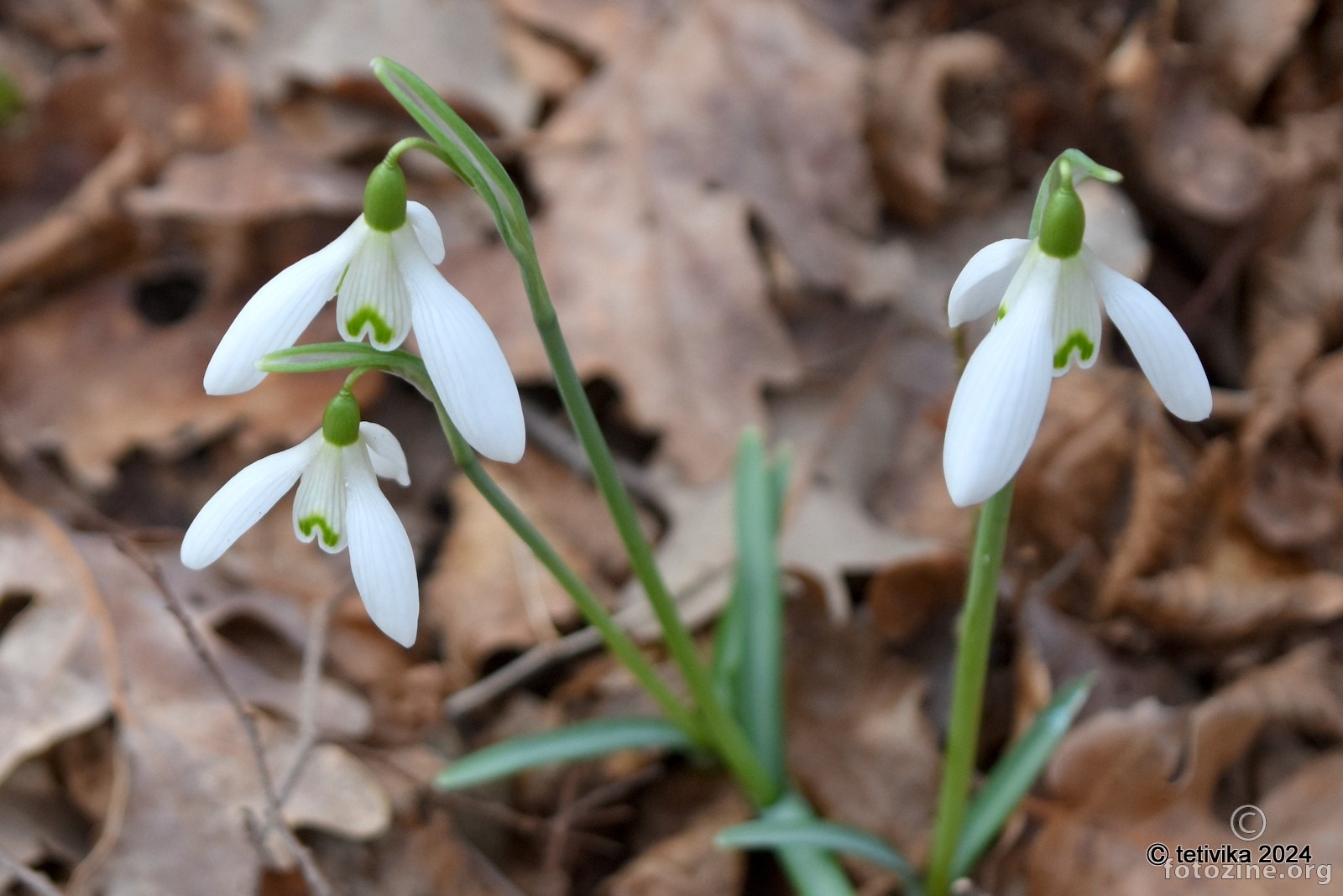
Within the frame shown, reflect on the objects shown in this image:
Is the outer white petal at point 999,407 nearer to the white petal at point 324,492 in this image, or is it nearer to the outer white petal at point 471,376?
the outer white petal at point 471,376

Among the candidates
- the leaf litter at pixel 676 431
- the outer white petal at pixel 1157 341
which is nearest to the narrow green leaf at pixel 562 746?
the leaf litter at pixel 676 431

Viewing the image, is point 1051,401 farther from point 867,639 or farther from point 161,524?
point 161,524

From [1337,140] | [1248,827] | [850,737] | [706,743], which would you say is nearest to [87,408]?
[706,743]

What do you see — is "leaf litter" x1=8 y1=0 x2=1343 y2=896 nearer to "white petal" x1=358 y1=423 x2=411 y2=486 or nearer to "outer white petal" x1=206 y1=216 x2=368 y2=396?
"white petal" x1=358 y1=423 x2=411 y2=486

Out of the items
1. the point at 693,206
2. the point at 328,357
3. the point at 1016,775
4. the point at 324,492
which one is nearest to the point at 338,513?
the point at 324,492

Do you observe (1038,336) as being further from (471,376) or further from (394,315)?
(394,315)

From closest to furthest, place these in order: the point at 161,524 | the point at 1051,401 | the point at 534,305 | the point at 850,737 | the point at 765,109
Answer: the point at 534,305
the point at 850,737
the point at 1051,401
the point at 161,524
the point at 765,109

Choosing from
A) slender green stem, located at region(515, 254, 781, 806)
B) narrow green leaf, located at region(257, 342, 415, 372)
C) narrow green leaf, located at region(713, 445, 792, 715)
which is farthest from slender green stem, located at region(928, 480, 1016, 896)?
narrow green leaf, located at region(257, 342, 415, 372)
